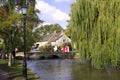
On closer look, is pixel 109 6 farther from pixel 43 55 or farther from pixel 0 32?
pixel 43 55

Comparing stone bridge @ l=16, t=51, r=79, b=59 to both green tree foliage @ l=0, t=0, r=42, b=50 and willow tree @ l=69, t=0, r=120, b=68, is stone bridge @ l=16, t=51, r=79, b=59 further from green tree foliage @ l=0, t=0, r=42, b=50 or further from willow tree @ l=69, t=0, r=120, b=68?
willow tree @ l=69, t=0, r=120, b=68

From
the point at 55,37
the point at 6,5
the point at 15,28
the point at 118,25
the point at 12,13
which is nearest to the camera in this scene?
the point at 118,25

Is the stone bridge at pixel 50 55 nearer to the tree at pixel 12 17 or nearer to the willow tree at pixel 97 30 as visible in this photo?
the tree at pixel 12 17

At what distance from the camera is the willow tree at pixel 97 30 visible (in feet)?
79.6

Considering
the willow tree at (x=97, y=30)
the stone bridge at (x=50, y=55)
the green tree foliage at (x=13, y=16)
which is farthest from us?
the stone bridge at (x=50, y=55)

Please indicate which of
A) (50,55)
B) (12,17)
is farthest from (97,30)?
(50,55)

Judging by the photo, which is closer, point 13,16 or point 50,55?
point 13,16

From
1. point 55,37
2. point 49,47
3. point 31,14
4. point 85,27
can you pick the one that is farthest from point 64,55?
point 85,27

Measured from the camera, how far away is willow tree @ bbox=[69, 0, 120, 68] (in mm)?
24266

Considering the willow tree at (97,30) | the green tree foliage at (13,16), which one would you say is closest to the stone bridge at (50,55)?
the green tree foliage at (13,16)

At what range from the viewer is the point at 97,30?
992 inches

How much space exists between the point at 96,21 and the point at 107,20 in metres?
1.33

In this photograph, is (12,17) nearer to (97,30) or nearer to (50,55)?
(97,30)

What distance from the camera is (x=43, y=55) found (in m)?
80.8
